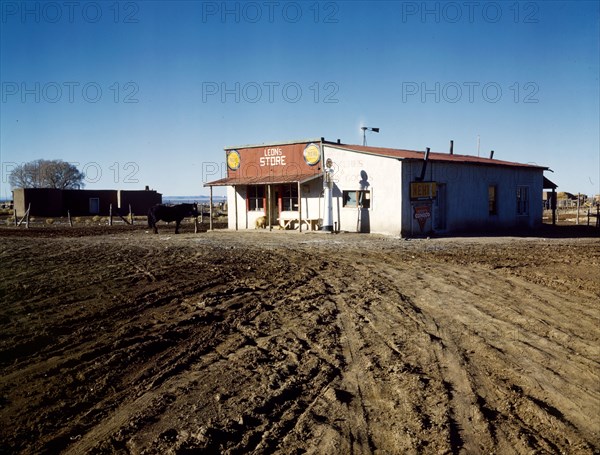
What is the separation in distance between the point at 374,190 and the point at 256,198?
24.0 feet

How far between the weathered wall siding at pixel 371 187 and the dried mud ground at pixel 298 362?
→ 1069cm

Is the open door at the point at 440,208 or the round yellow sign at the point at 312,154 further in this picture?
the round yellow sign at the point at 312,154

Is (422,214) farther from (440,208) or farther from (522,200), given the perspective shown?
(522,200)

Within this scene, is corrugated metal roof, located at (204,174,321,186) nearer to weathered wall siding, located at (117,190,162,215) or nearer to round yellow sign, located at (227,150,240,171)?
round yellow sign, located at (227,150,240,171)

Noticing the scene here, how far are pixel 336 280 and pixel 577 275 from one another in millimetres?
5013

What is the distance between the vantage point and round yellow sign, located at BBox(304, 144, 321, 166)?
2469cm

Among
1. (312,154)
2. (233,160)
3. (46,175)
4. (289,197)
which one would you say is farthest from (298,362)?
(46,175)

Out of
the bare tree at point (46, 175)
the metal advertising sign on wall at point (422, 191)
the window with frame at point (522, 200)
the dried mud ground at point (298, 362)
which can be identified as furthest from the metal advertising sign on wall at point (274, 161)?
the bare tree at point (46, 175)

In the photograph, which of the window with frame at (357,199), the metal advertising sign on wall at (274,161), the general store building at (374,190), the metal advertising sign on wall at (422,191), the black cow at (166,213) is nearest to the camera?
the metal advertising sign on wall at (422,191)

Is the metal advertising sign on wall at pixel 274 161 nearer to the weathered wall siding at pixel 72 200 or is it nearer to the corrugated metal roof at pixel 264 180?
the corrugated metal roof at pixel 264 180

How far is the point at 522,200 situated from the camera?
2850 centimetres

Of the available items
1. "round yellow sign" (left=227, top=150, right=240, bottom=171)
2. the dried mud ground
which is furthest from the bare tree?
the dried mud ground

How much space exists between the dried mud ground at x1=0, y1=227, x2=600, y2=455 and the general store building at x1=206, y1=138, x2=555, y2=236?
36.3 feet

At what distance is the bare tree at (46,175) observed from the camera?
92.4m
